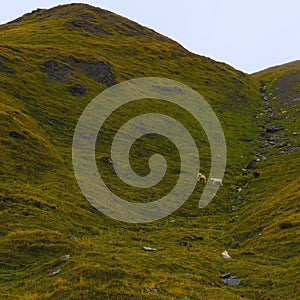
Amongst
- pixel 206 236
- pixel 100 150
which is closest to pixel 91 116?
pixel 100 150

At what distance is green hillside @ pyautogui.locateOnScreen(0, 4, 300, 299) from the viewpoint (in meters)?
25.1

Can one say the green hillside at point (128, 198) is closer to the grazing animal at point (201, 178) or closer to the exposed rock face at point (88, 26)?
the grazing animal at point (201, 178)

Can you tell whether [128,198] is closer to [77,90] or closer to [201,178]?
[201,178]

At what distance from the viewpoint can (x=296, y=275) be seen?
2578 centimetres

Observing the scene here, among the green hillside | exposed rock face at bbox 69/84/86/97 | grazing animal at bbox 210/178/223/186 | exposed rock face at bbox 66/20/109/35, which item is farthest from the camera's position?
exposed rock face at bbox 66/20/109/35

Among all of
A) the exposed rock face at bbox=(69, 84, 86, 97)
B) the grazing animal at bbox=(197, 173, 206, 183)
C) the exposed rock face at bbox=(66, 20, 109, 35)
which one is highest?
the exposed rock face at bbox=(66, 20, 109, 35)

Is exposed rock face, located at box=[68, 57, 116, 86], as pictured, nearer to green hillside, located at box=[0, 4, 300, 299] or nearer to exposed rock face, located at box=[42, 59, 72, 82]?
green hillside, located at box=[0, 4, 300, 299]

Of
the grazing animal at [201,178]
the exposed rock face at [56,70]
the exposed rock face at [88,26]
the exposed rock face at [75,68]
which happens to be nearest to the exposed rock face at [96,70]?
the exposed rock face at [75,68]

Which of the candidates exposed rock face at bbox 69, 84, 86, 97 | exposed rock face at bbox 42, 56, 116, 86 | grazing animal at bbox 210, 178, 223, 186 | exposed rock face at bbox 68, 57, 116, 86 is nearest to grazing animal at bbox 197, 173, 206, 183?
grazing animal at bbox 210, 178, 223, 186

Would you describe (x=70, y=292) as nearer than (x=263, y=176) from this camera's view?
Yes

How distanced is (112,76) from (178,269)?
224ft

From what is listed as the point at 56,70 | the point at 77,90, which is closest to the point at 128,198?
the point at 77,90

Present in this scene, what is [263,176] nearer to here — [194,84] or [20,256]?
[20,256]

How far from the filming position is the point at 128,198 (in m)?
46.3
